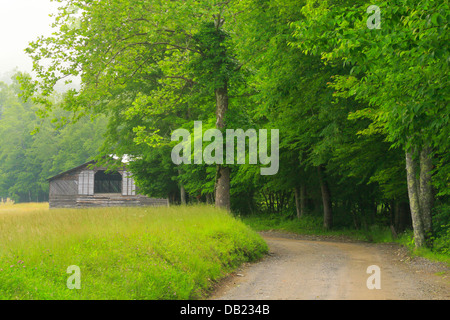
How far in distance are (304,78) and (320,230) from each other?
1236 centimetres

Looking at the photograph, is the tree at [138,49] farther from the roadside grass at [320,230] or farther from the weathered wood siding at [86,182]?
the weathered wood siding at [86,182]

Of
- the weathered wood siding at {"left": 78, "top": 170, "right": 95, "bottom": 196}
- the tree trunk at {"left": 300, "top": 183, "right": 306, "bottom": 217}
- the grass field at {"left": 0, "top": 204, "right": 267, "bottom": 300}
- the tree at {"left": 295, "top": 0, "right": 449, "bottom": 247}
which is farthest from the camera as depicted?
the weathered wood siding at {"left": 78, "top": 170, "right": 95, "bottom": 196}

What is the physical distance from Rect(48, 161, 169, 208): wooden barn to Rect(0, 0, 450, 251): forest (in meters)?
21.3

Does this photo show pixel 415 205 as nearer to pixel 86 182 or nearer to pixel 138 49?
pixel 138 49

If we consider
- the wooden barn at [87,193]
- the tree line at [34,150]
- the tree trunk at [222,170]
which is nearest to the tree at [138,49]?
the tree trunk at [222,170]

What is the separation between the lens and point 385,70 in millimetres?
11398

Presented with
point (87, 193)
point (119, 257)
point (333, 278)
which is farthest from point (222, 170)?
point (87, 193)

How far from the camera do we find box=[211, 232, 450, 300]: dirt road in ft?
29.0

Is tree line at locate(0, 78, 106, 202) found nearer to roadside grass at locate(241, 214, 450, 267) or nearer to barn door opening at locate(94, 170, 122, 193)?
barn door opening at locate(94, 170, 122, 193)

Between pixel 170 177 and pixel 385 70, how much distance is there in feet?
91.2

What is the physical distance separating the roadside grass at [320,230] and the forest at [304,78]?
2.21 ft

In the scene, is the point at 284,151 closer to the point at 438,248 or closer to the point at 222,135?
the point at 222,135

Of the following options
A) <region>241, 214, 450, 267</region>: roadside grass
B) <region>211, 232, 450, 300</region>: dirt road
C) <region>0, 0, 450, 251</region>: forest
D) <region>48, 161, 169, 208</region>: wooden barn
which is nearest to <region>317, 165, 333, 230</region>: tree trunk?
<region>0, 0, 450, 251</region>: forest

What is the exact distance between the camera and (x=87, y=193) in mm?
51031
